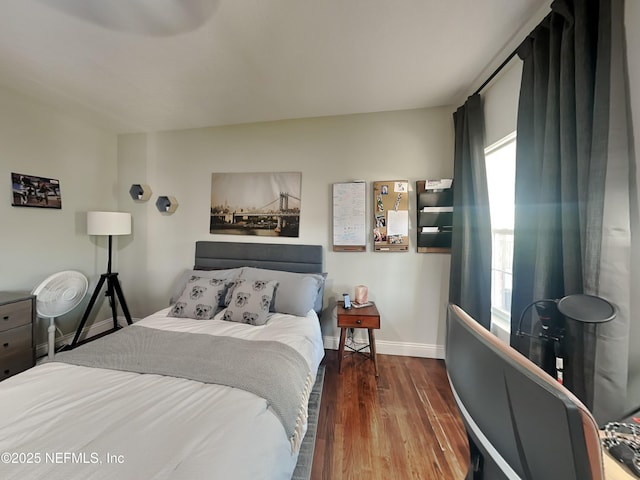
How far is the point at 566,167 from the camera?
112cm

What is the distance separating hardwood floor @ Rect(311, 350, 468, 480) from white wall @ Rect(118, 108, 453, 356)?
1.58 feet

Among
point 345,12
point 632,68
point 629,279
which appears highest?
point 345,12

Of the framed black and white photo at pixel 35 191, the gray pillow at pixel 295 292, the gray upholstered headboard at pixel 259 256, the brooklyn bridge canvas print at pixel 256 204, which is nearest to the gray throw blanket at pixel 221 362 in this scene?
the gray pillow at pixel 295 292

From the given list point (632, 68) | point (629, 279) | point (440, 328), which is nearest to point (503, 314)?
point (440, 328)

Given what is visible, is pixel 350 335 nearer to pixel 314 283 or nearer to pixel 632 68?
pixel 314 283

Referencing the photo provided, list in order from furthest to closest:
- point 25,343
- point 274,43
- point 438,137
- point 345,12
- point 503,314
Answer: point 438,137 → point 25,343 → point 503,314 → point 274,43 → point 345,12

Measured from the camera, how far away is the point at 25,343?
Result: 2113 millimetres

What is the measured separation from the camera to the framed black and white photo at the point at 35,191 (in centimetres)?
233

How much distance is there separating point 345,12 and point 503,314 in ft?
7.80

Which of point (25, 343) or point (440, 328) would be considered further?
point (440, 328)

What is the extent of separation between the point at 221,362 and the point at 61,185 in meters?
2.96

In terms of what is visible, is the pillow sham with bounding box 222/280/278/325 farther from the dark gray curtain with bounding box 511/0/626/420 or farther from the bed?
the dark gray curtain with bounding box 511/0/626/420

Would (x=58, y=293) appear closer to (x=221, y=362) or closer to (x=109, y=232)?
(x=109, y=232)

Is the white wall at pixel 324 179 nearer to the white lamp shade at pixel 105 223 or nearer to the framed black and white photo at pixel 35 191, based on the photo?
the white lamp shade at pixel 105 223
